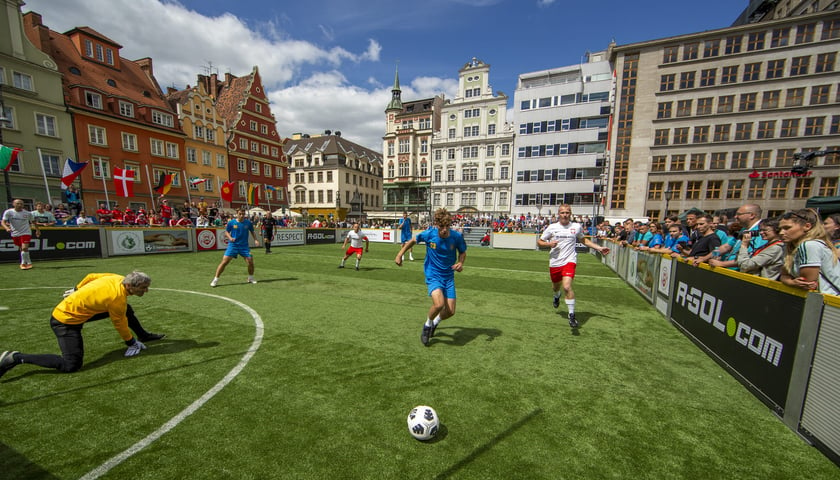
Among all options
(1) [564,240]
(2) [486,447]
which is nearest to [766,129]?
(1) [564,240]

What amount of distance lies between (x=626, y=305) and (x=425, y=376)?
7.01 metres

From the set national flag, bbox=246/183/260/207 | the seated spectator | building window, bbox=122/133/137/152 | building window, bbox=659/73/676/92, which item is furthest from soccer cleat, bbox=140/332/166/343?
building window, bbox=659/73/676/92

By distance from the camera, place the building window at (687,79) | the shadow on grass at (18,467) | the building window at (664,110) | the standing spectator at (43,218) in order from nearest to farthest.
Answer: the shadow on grass at (18,467), the standing spectator at (43,218), the building window at (687,79), the building window at (664,110)

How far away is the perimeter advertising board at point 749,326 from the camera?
11.9ft

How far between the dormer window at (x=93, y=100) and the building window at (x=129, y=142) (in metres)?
2.83

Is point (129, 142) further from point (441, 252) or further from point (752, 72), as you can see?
point (752, 72)

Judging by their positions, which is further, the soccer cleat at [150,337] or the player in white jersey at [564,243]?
the player in white jersey at [564,243]

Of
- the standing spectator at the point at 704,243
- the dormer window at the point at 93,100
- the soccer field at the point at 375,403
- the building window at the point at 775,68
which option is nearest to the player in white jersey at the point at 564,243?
the soccer field at the point at 375,403

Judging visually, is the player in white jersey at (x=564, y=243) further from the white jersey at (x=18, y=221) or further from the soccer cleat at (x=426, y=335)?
the white jersey at (x=18, y=221)

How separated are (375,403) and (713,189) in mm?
50738

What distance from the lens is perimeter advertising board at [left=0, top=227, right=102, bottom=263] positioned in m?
12.8

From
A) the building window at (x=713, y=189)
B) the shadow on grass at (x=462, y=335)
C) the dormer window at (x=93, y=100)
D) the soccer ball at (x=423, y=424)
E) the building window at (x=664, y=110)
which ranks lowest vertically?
the shadow on grass at (x=462, y=335)

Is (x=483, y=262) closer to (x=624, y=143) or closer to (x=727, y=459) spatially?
(x=727, y=459)

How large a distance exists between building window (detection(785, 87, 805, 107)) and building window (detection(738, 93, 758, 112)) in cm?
288
